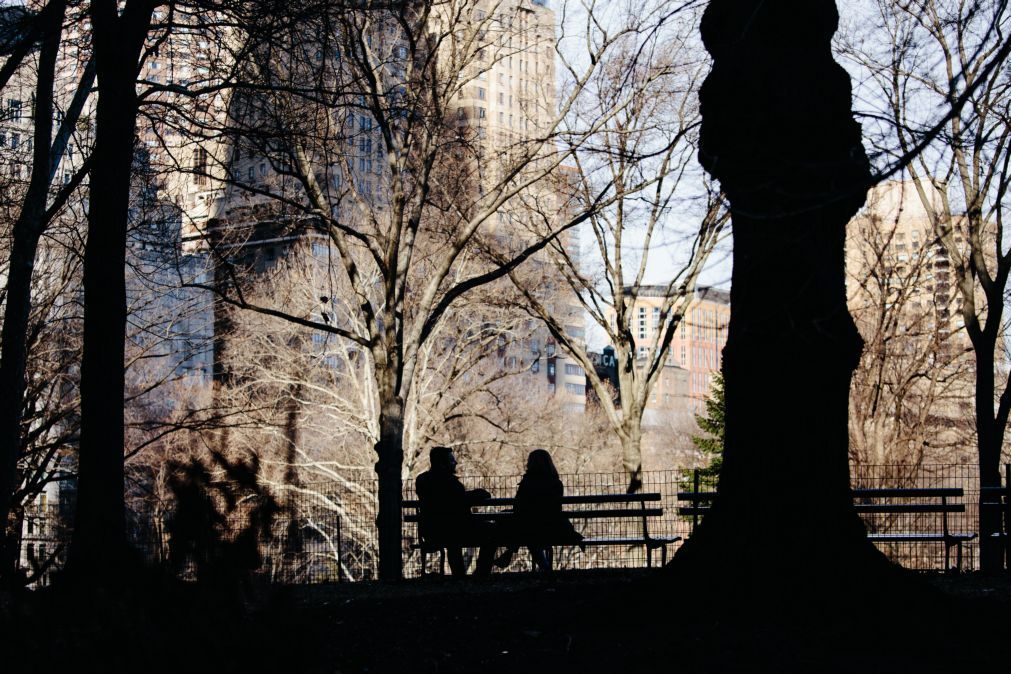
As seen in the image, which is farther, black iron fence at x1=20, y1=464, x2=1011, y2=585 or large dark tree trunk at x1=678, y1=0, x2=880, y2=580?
black iron fence at x1=20, y1=464, x2=1011, y2=585

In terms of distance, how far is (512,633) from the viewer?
6.47m

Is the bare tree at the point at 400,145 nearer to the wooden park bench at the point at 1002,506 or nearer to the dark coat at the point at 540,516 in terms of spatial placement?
the dark coat at the point at 540,516

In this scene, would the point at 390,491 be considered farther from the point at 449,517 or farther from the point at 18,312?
the point at 18,312

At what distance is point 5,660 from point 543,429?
33139 millimetres

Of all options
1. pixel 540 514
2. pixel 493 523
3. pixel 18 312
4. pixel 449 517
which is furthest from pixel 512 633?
pixel 18 312

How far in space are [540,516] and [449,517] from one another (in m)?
1.12

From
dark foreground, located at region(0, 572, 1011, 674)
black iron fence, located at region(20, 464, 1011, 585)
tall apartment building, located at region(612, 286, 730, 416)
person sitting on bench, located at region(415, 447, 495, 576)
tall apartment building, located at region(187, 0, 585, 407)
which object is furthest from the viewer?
tall apartment building, located at region(187, 0, 585, 407)

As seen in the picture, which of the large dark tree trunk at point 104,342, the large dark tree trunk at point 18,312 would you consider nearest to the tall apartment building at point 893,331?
the large dark tree trunk at point 18,312

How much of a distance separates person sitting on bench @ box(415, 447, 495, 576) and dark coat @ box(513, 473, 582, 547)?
1.97 feet

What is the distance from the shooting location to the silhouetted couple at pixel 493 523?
1231 centimetres

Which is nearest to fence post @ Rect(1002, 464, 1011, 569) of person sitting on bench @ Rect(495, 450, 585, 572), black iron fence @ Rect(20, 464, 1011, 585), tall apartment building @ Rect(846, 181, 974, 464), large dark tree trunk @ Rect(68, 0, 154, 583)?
black iron fence @ Rect(20, 464, 1011, 585)

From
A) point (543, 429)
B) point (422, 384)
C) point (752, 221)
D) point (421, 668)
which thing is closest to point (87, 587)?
point (421, 668)

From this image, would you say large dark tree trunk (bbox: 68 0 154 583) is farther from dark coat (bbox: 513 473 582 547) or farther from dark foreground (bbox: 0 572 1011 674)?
dark coat (bbox: 513 473 582 547)

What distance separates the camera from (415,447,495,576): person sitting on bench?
12805 millimetres
